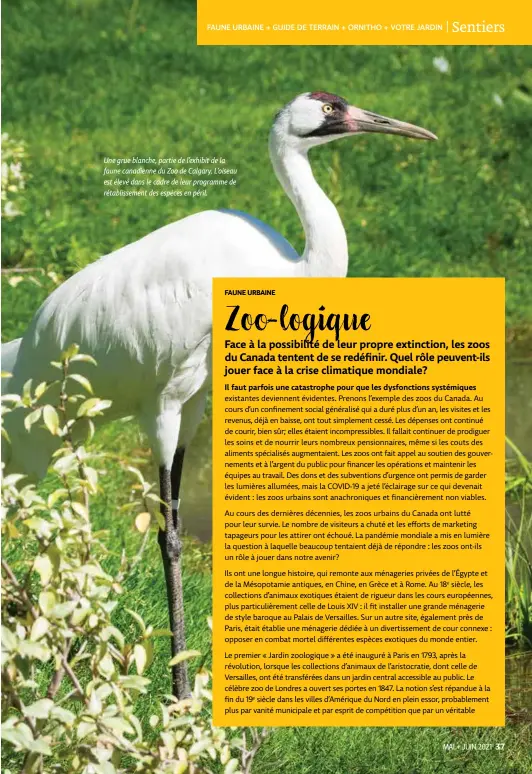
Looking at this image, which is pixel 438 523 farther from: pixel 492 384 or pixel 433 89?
pixel 433 89

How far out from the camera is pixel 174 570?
3.86 metres

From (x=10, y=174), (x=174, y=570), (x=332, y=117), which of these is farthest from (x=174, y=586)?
(x=10, y=174)

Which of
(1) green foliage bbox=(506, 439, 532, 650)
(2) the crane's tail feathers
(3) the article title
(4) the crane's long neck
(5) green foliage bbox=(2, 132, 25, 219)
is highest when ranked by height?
(5) green foliage bbox=(2, 132, 25, 219)

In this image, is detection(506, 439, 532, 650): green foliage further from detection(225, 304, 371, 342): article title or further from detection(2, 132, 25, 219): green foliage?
detection(2, 132, 25, 219): green foliage

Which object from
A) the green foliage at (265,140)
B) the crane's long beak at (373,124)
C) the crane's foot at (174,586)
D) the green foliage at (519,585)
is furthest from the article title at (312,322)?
the green foliage at (265,140)

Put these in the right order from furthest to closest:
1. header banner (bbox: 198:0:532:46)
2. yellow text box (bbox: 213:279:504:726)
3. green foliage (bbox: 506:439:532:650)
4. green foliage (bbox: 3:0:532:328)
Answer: green foliage (bbox: 3:0:532:328) → green foliage (bbox: 506:439:532:650) → header banner (bbox: 198:0:532:46) → yellow text box (bbox: 213:279:504:726)

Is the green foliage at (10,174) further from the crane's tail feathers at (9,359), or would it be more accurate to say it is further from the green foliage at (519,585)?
the green foliage at (519,585)

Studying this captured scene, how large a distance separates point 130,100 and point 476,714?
4.23 meters

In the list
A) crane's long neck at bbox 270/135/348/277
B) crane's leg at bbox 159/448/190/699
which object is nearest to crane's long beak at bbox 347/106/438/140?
crane's long neck at bbox 270/135/348/277

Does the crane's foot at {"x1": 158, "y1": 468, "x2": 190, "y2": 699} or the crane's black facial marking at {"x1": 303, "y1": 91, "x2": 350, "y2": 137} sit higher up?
the crane's black facial marking at {"x1": 303, "y1": 91, "x2": 350, "y2": 137}

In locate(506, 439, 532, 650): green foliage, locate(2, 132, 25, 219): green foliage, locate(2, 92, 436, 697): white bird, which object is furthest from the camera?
locate(2, 132, 25, 219): green foliage

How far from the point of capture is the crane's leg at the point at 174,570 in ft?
12.1

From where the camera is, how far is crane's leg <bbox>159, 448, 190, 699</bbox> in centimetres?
367

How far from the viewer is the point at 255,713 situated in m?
3.33
